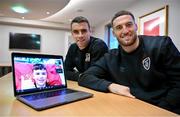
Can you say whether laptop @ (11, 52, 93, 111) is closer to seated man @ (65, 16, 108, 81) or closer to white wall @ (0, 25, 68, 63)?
seated man @ (65, 16, 108, 81)

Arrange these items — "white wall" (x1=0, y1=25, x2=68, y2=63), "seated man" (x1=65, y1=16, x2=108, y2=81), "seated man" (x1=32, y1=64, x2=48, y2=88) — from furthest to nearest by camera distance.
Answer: "white wall" (x1=0, y1=25, x2=68, y2=63) < "seated man" (x1=65, y1=16, x2=108, y2=81) < "seated man" (x1=32, y1=64, x2=48, y2=88)

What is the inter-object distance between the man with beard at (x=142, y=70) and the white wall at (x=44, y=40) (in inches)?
216

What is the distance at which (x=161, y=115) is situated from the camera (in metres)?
0.65

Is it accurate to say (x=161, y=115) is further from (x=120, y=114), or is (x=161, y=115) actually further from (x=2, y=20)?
(x=2, y=20)

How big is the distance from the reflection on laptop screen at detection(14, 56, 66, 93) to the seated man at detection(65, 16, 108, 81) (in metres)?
0.55

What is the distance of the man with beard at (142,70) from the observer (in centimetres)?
104

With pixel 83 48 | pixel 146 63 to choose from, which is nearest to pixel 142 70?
pixel 146 63

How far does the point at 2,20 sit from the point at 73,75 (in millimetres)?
4997

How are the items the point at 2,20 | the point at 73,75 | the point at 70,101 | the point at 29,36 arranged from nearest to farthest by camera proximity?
the point at 70,101 < the point at 73,75 < the point at 2,20 < the point at 29,36

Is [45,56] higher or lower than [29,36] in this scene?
lower

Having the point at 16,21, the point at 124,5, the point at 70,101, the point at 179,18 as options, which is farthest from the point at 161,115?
the point at 16,21

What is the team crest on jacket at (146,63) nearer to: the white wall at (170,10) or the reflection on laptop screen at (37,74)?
the reflection on laptop screen at (37,74)

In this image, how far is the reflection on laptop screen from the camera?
0.86m

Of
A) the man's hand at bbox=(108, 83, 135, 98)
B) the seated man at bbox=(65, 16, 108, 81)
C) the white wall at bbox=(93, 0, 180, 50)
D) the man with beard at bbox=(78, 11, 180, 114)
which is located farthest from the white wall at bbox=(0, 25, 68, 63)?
the man's hand at bbox=(108, 83, 135, 98)
